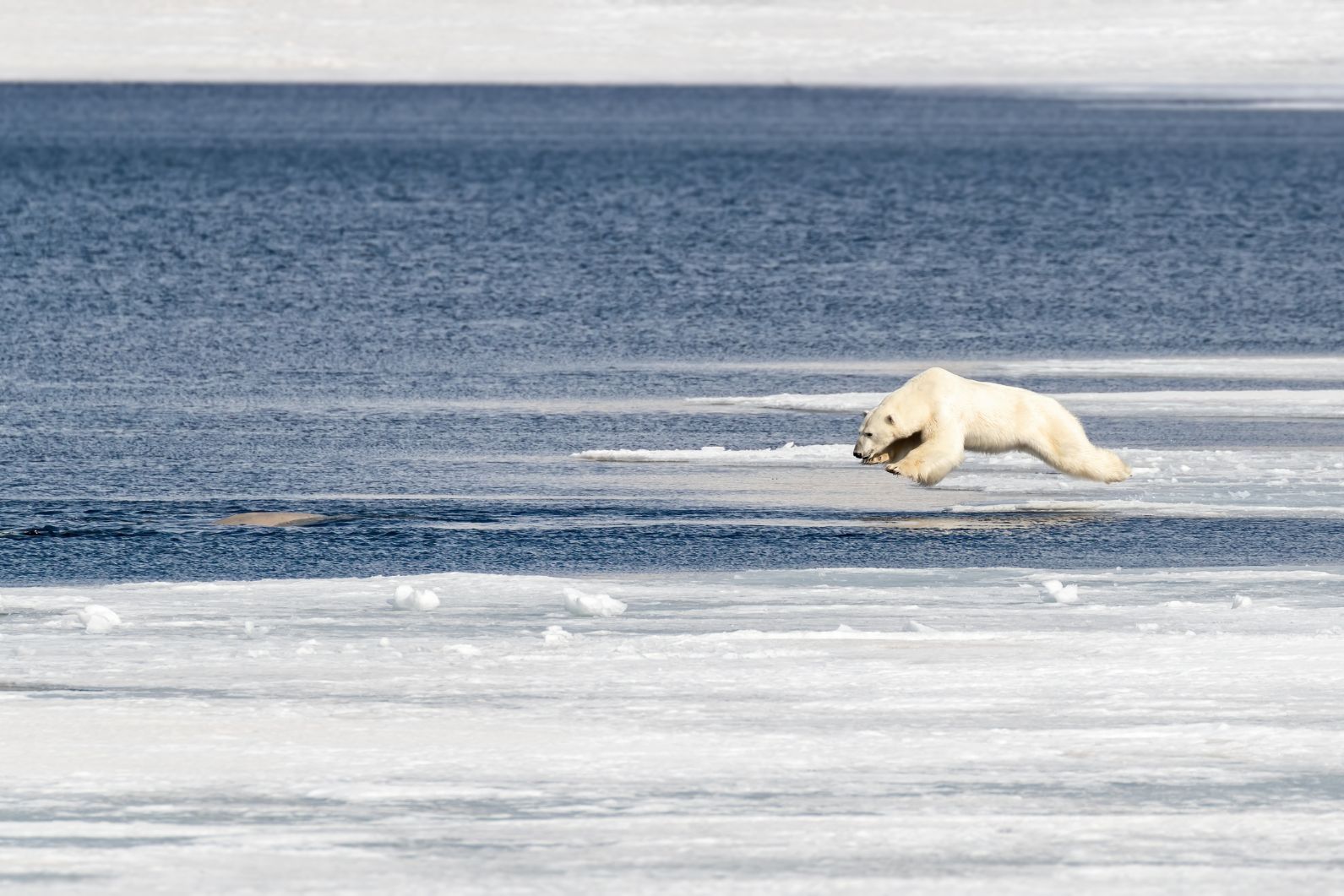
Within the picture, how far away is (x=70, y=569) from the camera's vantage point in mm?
10945

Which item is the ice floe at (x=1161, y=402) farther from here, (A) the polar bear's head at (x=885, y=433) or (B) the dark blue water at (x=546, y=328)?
(A) the polar bear's head at (x=885, y=433)

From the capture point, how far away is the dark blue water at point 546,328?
38.7 ft

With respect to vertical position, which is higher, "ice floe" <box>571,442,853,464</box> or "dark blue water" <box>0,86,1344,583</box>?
"ice floe" <box>571,442,853,464</box>

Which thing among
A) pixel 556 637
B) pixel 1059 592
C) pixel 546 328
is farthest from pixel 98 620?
pixel 546 328

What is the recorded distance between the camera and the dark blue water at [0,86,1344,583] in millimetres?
11781

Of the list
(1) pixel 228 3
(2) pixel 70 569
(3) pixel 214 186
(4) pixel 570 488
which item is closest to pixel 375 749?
(2) pixel 70 569

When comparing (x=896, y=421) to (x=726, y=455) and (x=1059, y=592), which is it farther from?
(x=1059, y=592)

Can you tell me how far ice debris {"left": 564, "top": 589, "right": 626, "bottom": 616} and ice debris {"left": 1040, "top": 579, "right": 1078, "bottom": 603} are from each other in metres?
1.64

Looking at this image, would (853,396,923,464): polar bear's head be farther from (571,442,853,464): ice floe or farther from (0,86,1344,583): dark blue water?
(571,442,853,464): ice floe

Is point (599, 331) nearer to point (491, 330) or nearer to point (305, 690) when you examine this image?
point (491, 330)

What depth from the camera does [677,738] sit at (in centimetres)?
747

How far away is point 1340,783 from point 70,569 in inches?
235

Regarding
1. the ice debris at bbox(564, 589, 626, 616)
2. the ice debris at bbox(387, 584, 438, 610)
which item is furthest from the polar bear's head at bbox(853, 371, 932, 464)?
the ice debris at bbox(387, 584, 438, 610)

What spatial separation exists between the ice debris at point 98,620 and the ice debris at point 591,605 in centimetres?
164
